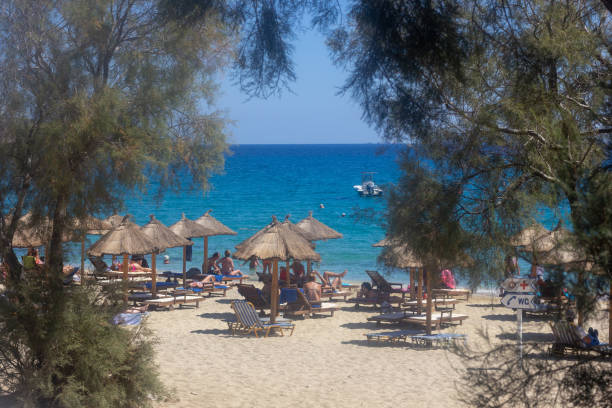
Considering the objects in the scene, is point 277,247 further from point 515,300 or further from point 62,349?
point 62,349

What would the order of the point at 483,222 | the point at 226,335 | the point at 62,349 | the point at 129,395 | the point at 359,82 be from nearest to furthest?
the point at 359,82
the point at 483,222
the point at 62,349
the point at 129,395
the point at 226,335

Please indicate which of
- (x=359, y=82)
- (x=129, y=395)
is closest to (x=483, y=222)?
(x=359, y=82)

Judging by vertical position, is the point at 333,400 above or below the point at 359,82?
below

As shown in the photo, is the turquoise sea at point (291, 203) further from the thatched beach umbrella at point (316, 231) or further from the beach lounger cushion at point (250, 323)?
the beach lounger cushion at point (250, 323)

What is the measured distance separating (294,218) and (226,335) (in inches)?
1501

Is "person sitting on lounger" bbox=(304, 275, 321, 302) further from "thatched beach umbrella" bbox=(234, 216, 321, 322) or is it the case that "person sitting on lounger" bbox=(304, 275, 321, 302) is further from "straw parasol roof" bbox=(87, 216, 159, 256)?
"straw parasol roof" bbox=(87, 216, 159, 256)

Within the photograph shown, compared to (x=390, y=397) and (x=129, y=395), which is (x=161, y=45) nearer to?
(x=129, y=395)

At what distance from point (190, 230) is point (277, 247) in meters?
6.46

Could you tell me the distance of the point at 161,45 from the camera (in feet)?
22.3

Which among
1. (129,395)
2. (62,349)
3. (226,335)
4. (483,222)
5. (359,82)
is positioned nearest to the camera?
(359,82)

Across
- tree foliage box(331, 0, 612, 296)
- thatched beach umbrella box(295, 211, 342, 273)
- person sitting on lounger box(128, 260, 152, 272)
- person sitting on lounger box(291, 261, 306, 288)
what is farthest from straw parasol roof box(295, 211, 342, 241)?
tree foliage box(331, 0, 612, 296)

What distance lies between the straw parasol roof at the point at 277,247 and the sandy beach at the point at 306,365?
149 cm

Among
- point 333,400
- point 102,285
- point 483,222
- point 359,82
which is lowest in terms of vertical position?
point 333,400

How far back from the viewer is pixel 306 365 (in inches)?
391
